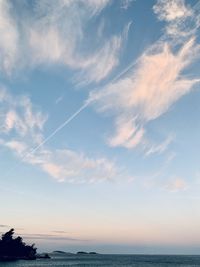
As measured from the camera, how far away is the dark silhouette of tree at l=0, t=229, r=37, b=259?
169 meters

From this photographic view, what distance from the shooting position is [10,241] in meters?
172

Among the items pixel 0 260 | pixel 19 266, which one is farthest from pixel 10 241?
pixel 19 266

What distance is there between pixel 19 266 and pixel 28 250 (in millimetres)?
56830

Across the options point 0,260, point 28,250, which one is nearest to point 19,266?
point 0,260

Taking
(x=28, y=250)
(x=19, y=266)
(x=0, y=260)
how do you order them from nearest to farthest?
(x=19, y=266), (x=0, y=260), (x=28, y=250)

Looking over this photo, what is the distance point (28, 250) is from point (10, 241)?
18.3 m

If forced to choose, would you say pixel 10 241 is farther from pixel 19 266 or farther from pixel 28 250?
pixel 19 266

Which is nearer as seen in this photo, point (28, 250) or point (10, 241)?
point (10, 241)

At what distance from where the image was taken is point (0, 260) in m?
164

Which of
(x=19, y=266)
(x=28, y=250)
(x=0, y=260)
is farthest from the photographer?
(x=28, y=250)

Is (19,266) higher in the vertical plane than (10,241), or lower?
lower

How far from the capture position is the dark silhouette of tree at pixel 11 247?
16938 cm

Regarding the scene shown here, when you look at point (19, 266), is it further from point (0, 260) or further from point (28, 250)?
point (28, 250)

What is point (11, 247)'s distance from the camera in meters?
172
